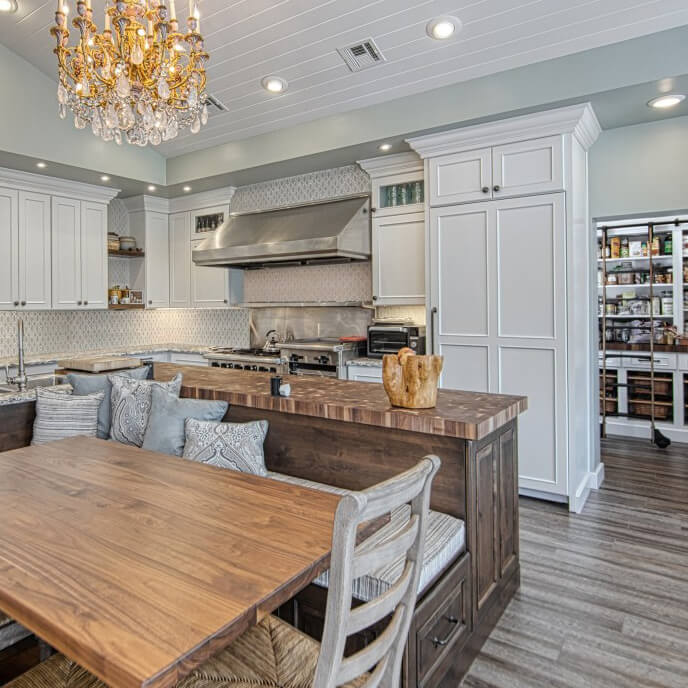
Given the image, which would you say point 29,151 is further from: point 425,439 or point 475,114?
point 425,439

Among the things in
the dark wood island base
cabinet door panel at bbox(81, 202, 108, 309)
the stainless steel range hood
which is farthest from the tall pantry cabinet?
cabinet door panel at bbox(81, 202, 108, 309)

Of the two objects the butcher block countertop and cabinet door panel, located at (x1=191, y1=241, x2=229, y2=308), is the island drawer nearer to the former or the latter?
the butcher block countertop

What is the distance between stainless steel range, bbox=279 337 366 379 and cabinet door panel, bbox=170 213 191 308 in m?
1.71

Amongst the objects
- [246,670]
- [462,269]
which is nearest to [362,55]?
[462,269]

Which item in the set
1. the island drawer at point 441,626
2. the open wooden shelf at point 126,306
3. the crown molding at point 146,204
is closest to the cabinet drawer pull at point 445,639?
the island drawer at point 441,626

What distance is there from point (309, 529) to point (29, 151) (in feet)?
14.4

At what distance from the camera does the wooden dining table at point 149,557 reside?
86cm

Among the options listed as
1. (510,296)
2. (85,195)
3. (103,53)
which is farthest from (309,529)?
(85,195)

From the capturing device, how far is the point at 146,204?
579cm

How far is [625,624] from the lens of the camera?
216 cm

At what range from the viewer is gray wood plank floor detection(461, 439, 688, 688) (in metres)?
1.89

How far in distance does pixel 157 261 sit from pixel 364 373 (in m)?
3.08

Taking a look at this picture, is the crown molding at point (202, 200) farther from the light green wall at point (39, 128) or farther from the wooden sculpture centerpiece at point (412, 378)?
the wooden sculpture centerpiece at point (412, 378)

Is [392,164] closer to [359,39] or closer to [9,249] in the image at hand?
[359,39]
